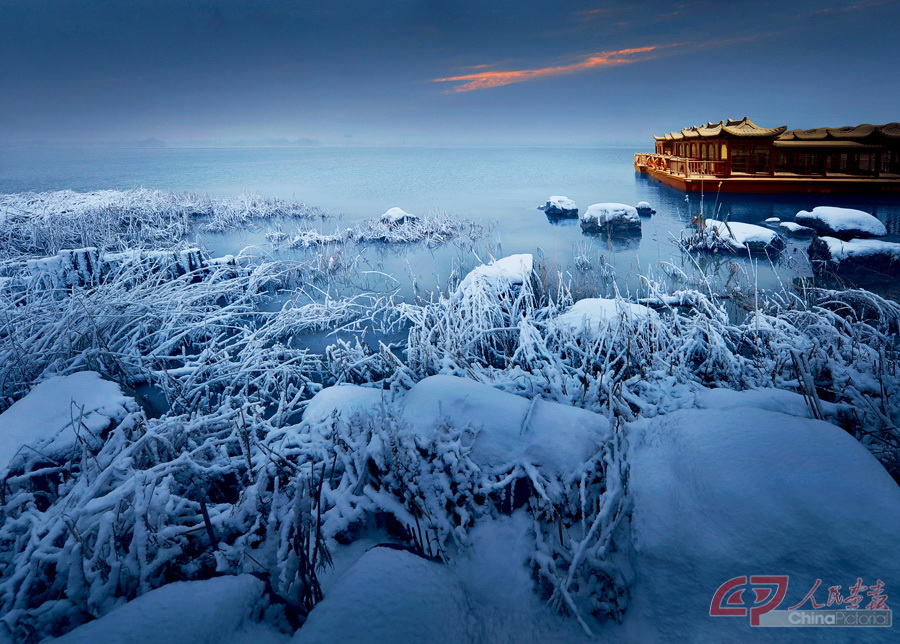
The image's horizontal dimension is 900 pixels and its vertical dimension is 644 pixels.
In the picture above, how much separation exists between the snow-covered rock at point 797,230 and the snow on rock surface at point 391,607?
15.1 meters

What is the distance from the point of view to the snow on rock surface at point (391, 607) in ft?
4.50

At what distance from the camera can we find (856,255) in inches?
375

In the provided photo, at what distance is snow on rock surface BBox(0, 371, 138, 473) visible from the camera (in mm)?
2479

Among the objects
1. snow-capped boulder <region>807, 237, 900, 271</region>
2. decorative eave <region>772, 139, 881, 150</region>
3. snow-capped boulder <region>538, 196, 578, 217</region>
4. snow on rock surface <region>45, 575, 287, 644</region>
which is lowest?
snow-capped boulder <region>807, 237, 900, 271</region>

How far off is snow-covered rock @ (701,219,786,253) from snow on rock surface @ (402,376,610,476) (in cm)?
1055

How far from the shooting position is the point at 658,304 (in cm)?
678

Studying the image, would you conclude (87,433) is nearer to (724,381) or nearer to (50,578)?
(50,578)

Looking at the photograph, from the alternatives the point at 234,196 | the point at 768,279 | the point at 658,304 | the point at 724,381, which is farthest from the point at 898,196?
the point at 234,196

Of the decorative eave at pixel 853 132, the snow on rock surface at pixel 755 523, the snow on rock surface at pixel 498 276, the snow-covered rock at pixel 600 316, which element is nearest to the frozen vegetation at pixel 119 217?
the snow on rock surface at pixel 498 276

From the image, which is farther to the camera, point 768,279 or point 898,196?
point 898,196

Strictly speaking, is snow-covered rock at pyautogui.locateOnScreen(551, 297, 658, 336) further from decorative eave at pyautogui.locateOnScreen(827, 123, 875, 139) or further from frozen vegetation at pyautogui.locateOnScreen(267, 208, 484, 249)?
decorative eave at pyautogui.locateOnScreen(827, 123, 875, 139)

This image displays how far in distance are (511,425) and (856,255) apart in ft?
36.5

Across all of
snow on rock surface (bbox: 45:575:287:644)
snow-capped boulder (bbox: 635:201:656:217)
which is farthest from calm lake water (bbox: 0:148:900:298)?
snow on rock surface (bbox: 45:575:287:644)

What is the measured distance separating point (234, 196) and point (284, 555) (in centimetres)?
2296
